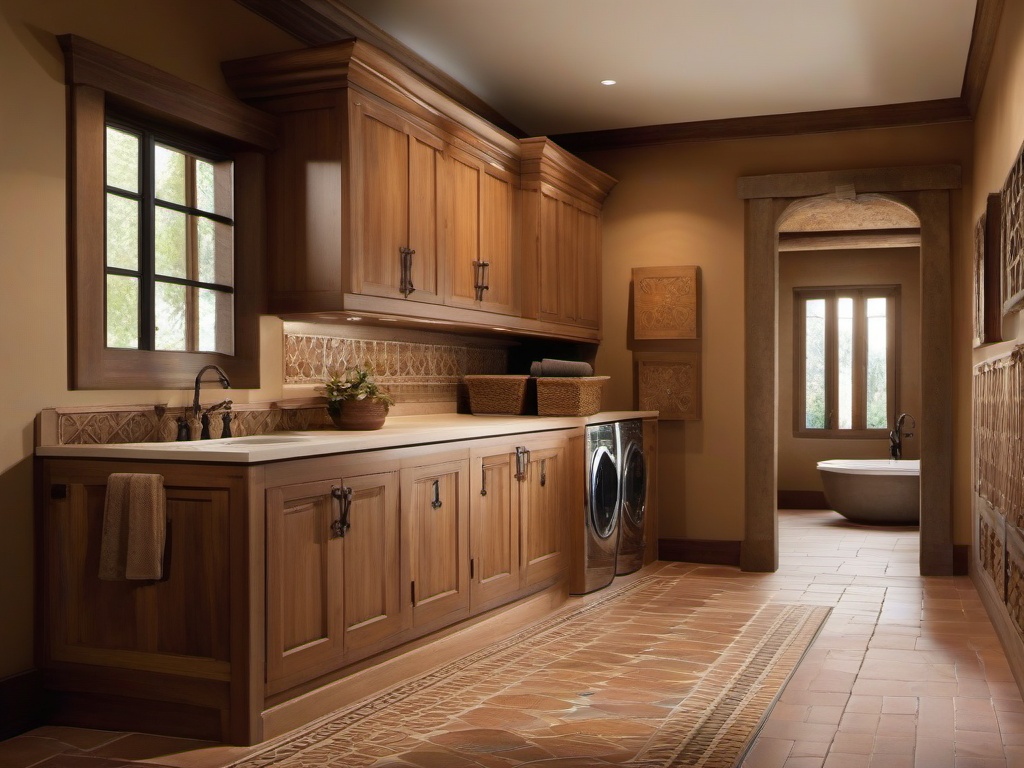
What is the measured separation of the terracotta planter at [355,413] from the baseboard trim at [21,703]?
1.55m

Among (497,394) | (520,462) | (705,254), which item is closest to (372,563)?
(520,462)

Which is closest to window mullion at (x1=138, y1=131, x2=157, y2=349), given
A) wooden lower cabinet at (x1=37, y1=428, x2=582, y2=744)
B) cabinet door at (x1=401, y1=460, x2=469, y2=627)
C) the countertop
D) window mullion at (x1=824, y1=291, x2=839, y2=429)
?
the countertop

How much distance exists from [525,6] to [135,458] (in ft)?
9.15

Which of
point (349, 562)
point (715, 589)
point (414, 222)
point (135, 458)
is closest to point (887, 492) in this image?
point (715, 589)

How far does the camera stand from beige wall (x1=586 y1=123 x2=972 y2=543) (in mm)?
6629

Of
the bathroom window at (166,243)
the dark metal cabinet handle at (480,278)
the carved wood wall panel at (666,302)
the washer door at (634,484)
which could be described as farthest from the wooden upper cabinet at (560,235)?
the bathroom window at (166,243)

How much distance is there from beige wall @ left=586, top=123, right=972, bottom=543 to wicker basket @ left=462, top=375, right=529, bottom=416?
1224 mm

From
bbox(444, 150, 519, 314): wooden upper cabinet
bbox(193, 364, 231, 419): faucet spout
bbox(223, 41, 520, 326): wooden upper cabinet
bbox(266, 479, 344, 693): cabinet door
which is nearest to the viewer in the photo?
bbox(266, 479, 344, 693): cabinet door

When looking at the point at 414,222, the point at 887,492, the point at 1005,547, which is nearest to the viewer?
the point at 1005,547

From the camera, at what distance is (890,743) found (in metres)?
3.20

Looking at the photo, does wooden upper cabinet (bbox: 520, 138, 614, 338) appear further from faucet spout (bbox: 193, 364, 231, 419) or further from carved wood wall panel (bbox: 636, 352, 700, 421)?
faucet spout (bbox: 193, 364, 231, 419)

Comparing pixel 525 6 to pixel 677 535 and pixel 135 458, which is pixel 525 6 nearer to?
pixel 135 458

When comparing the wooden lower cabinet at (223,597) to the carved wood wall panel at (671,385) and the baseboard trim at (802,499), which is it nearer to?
the carved wood wall panel at (671,385)

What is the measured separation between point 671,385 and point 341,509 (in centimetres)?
371
